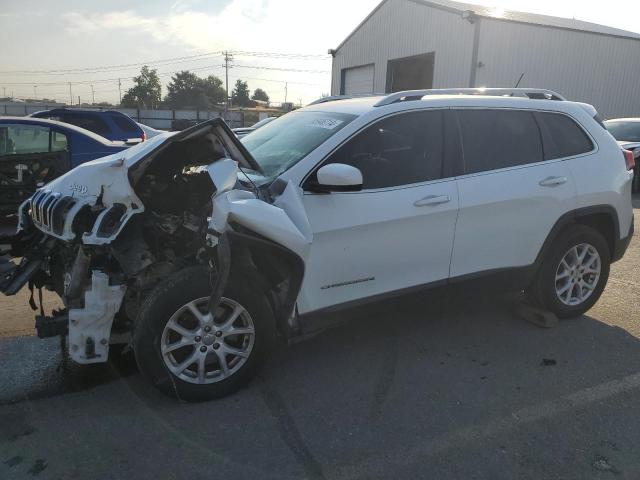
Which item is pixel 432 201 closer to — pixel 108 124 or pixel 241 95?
pixel 108 124

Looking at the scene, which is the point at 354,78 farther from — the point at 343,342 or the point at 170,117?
→ the point at 343,342

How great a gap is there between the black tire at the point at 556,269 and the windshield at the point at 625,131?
32.6 feet

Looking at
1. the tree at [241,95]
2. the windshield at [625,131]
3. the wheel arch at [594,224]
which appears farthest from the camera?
the tree at [241,95]

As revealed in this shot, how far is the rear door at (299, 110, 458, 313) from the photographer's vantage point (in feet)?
10.9

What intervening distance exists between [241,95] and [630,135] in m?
110

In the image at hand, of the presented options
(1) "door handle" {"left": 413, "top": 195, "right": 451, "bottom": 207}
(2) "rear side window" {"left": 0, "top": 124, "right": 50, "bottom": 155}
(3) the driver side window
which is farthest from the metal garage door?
(1) "door handle" {"left": 413, "top": 195, "right": 451, "bottom": 207}

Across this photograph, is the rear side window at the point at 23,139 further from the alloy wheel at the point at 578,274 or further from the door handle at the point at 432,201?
the alloy wheel at the point at 578,274

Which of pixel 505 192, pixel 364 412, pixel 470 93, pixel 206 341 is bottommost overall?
pixel 364 412

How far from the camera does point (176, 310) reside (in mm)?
2965

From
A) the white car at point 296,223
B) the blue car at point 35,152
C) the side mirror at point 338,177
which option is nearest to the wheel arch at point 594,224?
the white car at point 296,223

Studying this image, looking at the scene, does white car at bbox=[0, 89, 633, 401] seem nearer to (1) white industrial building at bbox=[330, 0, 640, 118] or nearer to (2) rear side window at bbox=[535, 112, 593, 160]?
(2) rear side window at bbox=[535, 112, 593, 160]

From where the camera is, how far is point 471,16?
78.6 ft

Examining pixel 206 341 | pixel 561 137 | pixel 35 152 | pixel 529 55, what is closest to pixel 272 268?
pixel 206 341

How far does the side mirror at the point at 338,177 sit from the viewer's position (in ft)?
10.4
